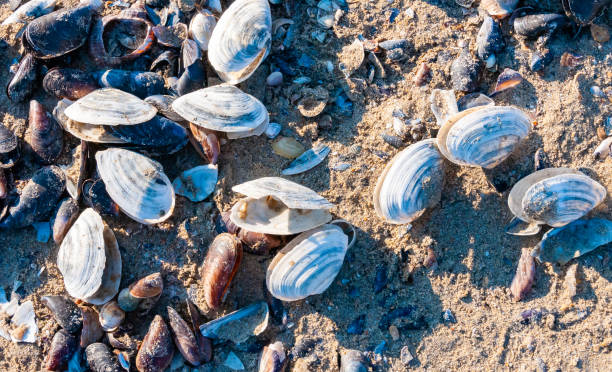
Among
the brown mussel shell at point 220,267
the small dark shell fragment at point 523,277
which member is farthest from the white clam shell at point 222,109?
the small dark shell fragment at point 523,277

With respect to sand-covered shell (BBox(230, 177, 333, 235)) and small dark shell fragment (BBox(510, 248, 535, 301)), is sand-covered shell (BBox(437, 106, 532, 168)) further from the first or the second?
sand-covered shell (BBox(230, 177, 333, 235))

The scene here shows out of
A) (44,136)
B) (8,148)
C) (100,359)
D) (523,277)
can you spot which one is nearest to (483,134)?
(523,277)

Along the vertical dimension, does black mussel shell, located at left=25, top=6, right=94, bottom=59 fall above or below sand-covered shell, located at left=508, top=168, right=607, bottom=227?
above

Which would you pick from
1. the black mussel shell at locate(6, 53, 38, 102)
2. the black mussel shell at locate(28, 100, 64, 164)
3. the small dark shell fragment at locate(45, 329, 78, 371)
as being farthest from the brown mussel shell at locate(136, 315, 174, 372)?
the black mussel shell at locate(6, 53, 38, 102)

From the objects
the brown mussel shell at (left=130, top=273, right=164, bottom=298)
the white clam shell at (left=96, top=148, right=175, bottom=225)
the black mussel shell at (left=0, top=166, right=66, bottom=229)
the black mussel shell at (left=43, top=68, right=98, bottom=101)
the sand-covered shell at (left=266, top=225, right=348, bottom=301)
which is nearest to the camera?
the sand-covered shell at (left=266, top=225, right=348, bottom=301)

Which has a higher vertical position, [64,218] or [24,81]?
[24,81]

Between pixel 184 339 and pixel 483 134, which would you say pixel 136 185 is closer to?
pixel 184 339

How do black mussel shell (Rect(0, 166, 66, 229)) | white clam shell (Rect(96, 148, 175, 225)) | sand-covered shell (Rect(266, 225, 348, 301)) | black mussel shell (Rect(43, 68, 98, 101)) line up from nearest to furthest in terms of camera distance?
1. sand-covered shell (Rect(266, 225, 348, 301))
2. white clam shell (Rect(96, 148, 175, 225))
3. black mussel shell (Rect(0, 166, 66, 229))
4. black mussel shell (Rect(43, 68, 98, 101))
